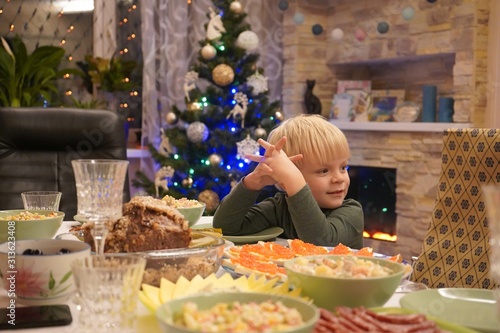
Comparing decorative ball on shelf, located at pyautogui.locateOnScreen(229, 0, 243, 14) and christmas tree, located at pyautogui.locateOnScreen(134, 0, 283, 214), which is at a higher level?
decorative ball on shelf, located at pyautogui.locateOnScreen(229, 0, 243, 14)

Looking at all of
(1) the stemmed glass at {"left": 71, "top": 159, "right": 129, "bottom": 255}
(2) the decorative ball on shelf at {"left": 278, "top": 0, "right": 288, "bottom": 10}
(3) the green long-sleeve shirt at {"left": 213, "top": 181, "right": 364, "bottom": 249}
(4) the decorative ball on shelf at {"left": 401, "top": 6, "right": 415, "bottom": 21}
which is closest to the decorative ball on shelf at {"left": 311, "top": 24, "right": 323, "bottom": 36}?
(2) the decorative ball on shelf at {"left": 278, "top": 0, "right": 288, "bottom": 10}

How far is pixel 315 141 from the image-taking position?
6.25 feet

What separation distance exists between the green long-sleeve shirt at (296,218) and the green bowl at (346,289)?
26.5 inches

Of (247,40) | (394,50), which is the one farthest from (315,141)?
(394,50)

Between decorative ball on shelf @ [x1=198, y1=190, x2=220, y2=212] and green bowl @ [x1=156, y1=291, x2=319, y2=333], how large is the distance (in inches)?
123

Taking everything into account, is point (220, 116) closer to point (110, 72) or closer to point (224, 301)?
point (110, 72)

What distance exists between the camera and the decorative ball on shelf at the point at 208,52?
13.1ft

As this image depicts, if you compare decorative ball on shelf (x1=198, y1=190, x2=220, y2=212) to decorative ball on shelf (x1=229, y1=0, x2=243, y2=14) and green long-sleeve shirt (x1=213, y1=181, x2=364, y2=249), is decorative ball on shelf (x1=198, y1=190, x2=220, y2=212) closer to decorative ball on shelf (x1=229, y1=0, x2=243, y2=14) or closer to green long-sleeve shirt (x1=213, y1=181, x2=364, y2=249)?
decorative ball on shelf (x1=229, y1=0, x2=243, y2=14)

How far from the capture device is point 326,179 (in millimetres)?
1890

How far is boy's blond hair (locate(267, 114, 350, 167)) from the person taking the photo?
190 centimetres

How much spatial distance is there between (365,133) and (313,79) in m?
0.59

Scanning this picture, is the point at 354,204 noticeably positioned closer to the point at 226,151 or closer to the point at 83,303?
the point at 83,303

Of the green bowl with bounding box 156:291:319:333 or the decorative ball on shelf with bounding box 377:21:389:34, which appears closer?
the green bowl with bounding box 156:291:319:333

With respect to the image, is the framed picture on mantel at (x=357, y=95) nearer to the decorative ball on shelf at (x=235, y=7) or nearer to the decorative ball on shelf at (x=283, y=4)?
the decorative ball on shelf at (x=283, y=4)
